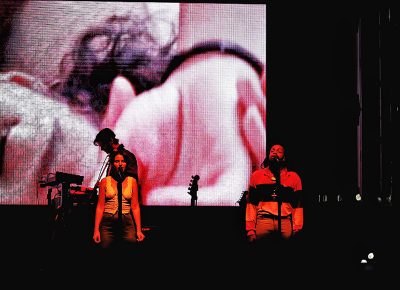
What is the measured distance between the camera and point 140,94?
8344 millimetres

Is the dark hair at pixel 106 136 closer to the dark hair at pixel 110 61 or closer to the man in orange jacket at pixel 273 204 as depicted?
the man in orange jacket at pixel 273 204

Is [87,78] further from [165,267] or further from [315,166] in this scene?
[165,267]

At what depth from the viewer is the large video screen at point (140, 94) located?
8.22 metres

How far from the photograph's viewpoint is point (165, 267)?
472 cm

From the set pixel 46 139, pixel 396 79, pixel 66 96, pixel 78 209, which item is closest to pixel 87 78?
pixel 66 96

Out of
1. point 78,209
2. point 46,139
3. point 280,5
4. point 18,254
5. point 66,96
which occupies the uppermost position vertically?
point 280,5

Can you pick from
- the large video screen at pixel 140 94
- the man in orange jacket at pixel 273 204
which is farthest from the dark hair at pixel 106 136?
the large video screen at pixel 140 94

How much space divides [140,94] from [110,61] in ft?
1.74

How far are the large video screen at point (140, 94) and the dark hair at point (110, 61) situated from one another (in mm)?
12

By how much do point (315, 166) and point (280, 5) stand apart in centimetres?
201

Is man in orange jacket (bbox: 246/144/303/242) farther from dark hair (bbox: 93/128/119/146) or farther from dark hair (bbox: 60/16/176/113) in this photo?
dark hair (bbox: 60/16/176/113)

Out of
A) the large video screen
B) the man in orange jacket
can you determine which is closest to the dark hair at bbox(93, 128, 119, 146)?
the man in orange jacket

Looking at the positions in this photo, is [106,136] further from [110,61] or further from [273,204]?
[110,61]

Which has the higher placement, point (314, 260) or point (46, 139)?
point (46, 139)
